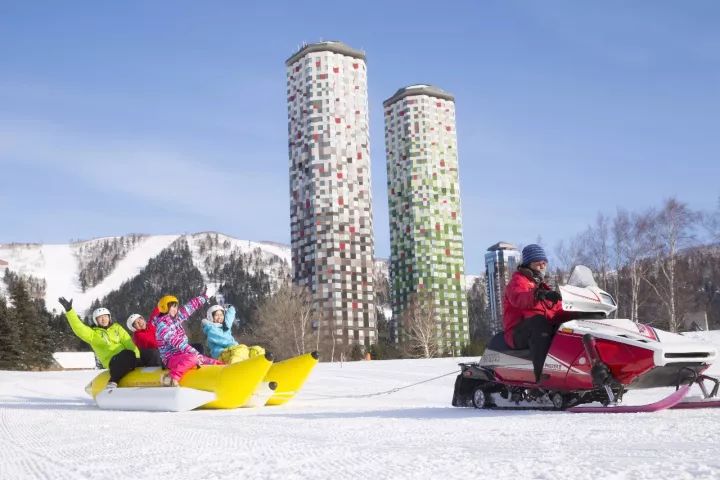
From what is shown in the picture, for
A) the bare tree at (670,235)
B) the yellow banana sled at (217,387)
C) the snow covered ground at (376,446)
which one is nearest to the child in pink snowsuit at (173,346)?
the yellow banana sled at (217,387)

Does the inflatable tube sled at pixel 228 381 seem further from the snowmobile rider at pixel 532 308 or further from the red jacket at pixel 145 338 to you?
the snowmobile rider at pixel 532 308

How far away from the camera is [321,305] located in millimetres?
70625

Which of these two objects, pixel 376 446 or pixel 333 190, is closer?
pixel 376 446

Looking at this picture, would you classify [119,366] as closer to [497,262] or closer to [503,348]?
[503,348]

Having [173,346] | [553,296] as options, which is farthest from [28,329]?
[553,296]

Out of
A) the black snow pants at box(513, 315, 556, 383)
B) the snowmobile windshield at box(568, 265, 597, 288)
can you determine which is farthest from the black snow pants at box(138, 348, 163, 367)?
the snowmobile windshield at box(568, 265, 597, 288)

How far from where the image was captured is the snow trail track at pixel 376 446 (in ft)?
9.86

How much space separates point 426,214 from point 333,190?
461 inches

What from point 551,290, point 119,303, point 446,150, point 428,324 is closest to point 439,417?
point 551,290

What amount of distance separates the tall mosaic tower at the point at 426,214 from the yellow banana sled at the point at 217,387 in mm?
66449

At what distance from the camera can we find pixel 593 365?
5836mm

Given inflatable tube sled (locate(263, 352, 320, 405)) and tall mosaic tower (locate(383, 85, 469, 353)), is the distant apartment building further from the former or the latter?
inflatable tube sled (locate(263, 352, 320, 405))

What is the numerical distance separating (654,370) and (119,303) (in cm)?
17010

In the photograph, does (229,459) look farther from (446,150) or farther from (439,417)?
(446,150)
